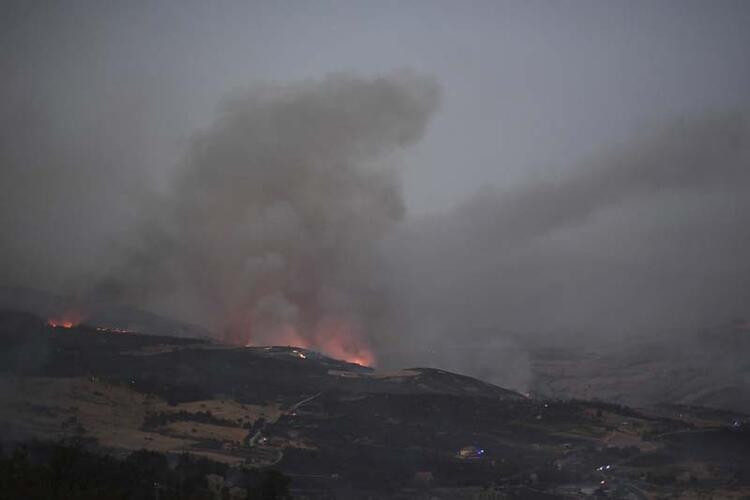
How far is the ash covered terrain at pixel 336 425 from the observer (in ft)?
165

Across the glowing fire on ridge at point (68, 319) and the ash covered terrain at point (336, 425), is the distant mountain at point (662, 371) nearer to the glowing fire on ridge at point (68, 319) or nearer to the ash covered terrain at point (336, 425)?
the ash covered terrain at point (336, 425)

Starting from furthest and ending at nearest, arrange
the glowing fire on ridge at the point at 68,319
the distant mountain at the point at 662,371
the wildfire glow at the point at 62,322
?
the distant mountain at the point at 662,371 → the glowing fire on ridge at the point at 68,319 → the wildfire glow at the point at 62,322

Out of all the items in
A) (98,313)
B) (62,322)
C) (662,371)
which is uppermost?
(98,313)

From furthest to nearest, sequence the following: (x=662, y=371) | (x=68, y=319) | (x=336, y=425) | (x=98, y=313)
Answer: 1. (x=662, y=371)
2. (x=98, y=313)
3. (x=68, y=319)
4. (x=336, y=425)

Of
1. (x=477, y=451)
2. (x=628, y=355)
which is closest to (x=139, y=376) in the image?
(x=477, y=451)

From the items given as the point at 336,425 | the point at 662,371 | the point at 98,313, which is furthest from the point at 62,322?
the point at 662,371

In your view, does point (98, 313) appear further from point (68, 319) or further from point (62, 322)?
point (62, 322)

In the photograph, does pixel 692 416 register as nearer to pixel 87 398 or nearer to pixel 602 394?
pixel 602 394

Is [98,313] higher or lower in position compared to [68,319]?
higher

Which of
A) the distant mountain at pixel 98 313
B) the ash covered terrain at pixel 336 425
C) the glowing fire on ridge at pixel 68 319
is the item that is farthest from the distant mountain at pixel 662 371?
the glowing fire on ridge at pixel 68 319

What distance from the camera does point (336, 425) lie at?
210 feet

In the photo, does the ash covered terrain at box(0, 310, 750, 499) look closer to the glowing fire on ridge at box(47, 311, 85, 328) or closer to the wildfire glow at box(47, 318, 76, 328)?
the wildfire glow at box(47, 318, 76, 328)

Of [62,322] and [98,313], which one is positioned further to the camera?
[98,313]

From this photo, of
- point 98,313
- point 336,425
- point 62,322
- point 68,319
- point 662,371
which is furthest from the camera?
point 662,371
